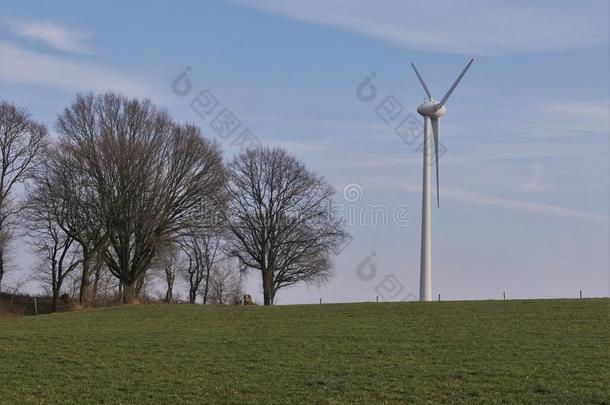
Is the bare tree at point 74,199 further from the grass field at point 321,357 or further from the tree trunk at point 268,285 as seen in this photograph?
the tree trunk at point 268,285

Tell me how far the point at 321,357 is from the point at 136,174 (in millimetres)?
33022

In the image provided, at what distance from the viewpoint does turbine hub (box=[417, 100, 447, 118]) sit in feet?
182

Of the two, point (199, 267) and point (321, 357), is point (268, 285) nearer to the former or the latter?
point (199, 267)

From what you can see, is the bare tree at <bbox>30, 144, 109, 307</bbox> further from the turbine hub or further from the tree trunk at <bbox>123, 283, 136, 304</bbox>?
the turbine hub

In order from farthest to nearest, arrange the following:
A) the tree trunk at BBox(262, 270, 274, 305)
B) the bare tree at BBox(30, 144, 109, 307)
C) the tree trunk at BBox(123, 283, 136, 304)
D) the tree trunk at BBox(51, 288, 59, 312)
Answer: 1. the tree trunk at BBox(262, 270, 274, 305)
2. the tree trunk at BBox(51, 288, 59, 312)
3. the tree trunk at BBox(123, 283, 136, 304)
4. the bare tree at BBox(30, 144, 109, 307)

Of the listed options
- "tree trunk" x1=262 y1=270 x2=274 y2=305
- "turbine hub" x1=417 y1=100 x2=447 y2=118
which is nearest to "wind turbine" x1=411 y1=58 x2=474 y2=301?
"turbine hub" x1=417 y1=100 x2=447 y2=118

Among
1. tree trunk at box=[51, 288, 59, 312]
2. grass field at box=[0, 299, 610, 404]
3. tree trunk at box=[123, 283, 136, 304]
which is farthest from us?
tree trunk at box=[51, 288, 59, 312]

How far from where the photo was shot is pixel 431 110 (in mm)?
55656

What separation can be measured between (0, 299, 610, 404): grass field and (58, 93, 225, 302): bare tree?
1581cm

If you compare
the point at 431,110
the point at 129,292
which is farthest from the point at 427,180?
the point at 129,292

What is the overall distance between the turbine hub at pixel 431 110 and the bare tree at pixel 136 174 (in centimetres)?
1586

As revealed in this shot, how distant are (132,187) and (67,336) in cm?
2393

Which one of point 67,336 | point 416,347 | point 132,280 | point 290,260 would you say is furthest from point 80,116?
point 416,347

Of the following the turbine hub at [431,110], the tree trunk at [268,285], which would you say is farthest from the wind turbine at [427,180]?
the tree trunk at [268,285]
